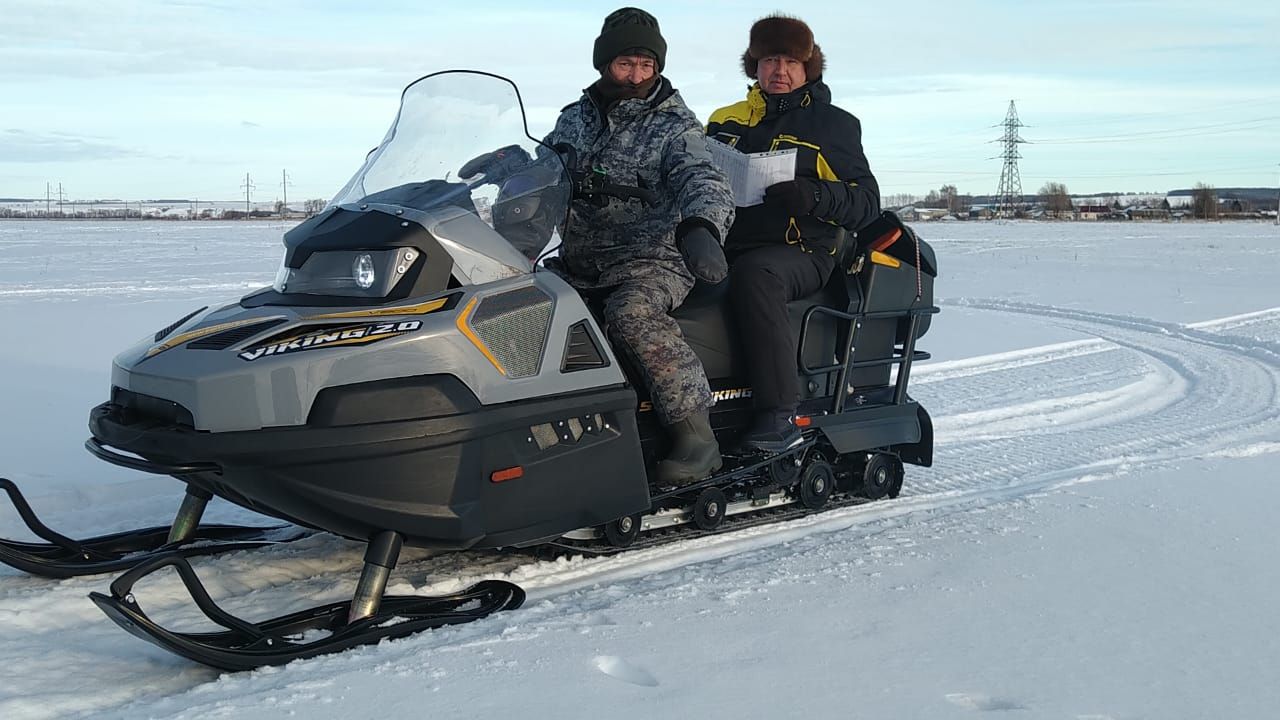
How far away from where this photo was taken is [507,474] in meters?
3.26

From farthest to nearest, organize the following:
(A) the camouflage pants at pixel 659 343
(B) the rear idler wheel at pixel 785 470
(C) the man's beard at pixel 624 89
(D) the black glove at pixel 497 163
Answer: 1. (B) the rear idler wheel at pixel 785 470
2. (C) the man's beard at pixel 624 89
3. (A) the camouflage pants at pixel 659 343
4. (D) the black glove at pixel 497 163

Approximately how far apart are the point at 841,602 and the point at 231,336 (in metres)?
1.87

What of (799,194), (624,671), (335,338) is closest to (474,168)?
(335,338)

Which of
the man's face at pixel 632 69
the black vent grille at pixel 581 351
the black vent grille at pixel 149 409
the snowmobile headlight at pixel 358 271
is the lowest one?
the black vent grille at pixel 149 409

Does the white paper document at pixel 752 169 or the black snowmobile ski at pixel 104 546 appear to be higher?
the white paper document at pixel 752 169

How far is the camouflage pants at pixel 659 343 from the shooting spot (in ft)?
12.2

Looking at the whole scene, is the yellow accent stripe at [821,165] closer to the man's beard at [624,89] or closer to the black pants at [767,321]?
the black pants at [767,321]

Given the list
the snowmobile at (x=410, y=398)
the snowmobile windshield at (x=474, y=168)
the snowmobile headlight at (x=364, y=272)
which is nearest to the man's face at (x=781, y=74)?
the snowmobile at (x=410, y=398)

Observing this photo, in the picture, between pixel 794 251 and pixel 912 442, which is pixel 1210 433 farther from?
pixel 794 251

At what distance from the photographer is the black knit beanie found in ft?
12.2

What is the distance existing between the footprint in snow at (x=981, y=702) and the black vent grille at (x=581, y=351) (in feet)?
4.86

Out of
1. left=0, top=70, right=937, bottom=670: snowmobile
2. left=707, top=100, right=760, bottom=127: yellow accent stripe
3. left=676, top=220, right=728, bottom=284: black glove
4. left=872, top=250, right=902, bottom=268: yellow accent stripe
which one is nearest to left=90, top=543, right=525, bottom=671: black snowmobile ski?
left=0, top=70, right=937, bottom=670: snowmobile

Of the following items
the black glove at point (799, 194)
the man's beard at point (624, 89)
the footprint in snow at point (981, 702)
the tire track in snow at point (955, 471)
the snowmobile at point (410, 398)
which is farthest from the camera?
the black glove at point (799, 194)

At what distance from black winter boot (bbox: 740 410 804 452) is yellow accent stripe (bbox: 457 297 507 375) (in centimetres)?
126
